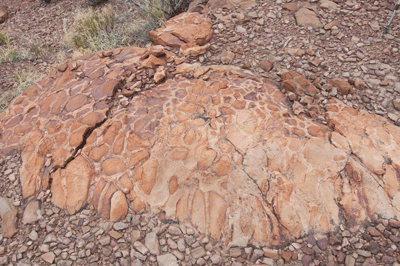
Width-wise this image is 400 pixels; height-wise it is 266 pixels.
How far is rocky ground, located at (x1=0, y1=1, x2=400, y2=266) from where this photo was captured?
6.71ft

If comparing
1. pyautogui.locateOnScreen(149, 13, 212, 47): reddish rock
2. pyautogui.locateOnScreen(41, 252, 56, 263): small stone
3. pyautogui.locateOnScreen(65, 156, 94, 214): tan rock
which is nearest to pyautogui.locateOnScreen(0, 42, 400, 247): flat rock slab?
pyautogui.locateOnScreen(65, 156, 94, 214): tan rock

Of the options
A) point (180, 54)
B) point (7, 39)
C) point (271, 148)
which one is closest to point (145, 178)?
point (271, 148)

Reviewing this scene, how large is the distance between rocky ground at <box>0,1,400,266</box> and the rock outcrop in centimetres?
8

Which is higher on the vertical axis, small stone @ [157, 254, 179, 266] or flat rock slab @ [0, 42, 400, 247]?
flat rock slab @ [0, 42, 400, 247]

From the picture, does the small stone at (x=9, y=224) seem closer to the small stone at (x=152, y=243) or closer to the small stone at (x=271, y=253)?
the small stone at (x=152, y=243)

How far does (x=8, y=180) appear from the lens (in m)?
2.52

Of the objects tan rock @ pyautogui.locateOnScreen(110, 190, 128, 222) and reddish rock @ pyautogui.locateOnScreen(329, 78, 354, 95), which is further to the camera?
reddish rock @ pyautogui.locateOnScreen(329, 78, 354, 95)

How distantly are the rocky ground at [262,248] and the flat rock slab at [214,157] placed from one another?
74mm

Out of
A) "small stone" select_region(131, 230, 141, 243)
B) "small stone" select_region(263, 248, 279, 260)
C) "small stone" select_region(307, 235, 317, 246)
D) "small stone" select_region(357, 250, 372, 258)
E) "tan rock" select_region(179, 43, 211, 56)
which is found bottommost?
"small stone" select_region(357, 250, 372, 258)

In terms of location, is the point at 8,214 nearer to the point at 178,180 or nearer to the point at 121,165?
the point at 121,165

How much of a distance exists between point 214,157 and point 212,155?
0.02 metres

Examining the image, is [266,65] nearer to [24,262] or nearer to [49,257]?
[49,257]

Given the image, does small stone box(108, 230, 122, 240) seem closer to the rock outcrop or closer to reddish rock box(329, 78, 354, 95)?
the rock outcrop

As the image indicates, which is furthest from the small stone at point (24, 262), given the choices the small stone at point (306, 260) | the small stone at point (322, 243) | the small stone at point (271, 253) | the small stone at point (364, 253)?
→ the small stone at point (364, 253)
